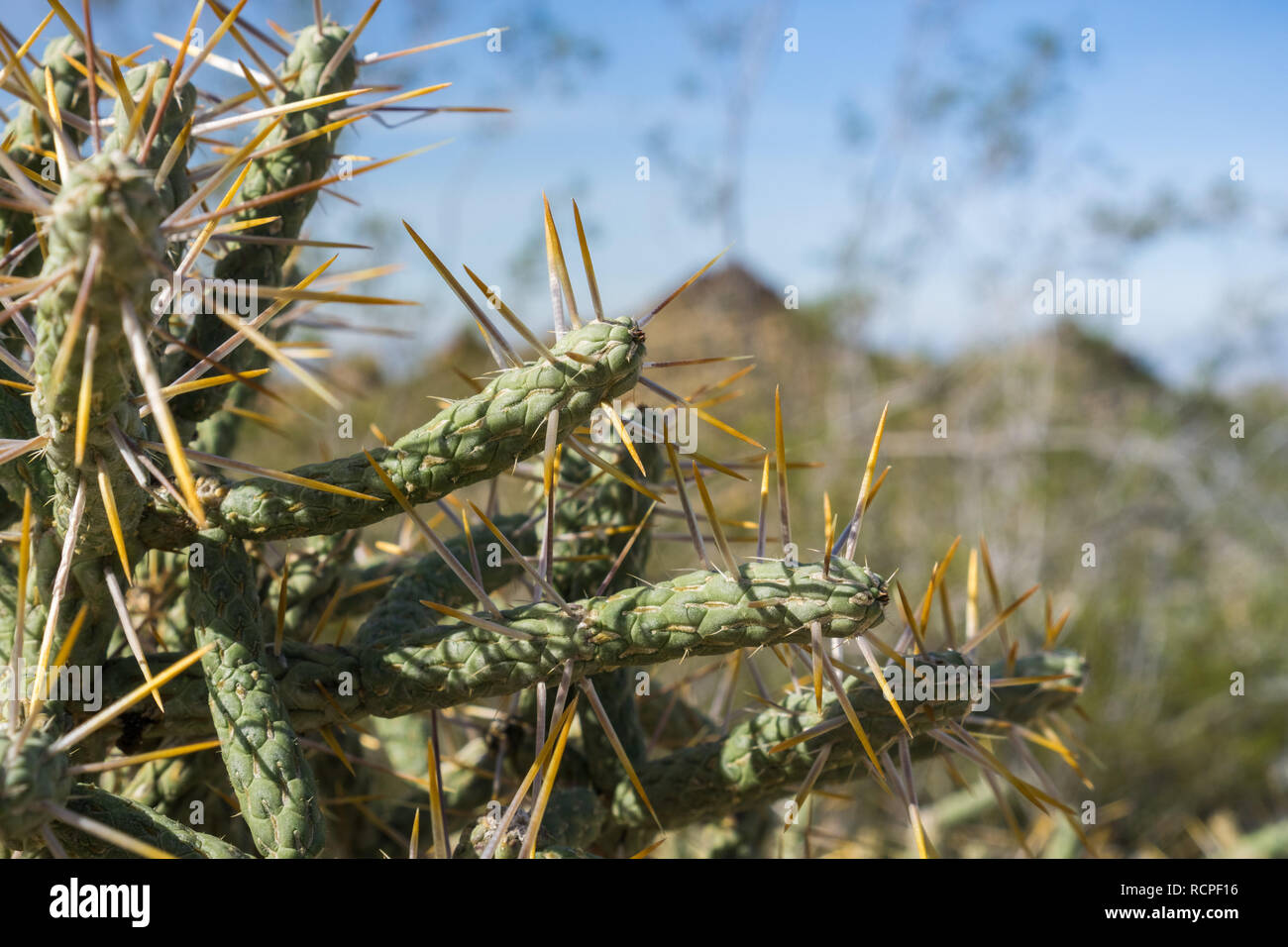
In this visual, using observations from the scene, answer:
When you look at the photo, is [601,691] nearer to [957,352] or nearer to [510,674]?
[510,674]

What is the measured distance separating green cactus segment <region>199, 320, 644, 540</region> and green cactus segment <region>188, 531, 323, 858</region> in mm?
81

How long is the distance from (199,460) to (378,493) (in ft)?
0.57

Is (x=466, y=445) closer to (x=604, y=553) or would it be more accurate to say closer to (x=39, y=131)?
(x=604, y=553)

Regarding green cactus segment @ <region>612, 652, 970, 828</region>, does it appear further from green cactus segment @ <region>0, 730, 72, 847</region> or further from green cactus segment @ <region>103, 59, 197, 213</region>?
green cactus segment @ <region>103, 59, 197, 213</region>

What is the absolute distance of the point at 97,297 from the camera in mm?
727

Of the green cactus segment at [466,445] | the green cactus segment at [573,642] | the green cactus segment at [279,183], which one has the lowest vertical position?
the green cactus segment at [573,642]

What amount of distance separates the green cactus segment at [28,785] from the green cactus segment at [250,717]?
17cm

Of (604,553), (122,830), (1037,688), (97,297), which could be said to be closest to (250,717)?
(122,830)

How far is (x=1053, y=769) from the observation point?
539cm

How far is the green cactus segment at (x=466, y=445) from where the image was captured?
3.08 feet

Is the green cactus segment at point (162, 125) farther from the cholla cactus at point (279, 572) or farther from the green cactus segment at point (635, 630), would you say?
the green cactus segment at point (635, 630)

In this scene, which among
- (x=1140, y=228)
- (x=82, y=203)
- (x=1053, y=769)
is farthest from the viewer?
(x=1140, y=228)

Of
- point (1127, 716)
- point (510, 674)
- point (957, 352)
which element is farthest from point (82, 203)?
point (957, 352)

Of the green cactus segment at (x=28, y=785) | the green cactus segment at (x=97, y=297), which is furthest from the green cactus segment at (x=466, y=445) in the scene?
the green cactus segment at (x=28, y=785)
